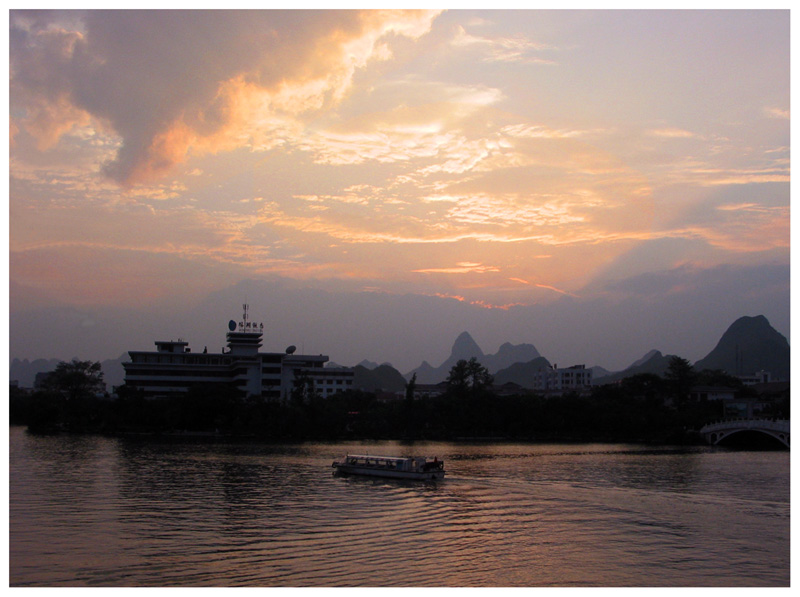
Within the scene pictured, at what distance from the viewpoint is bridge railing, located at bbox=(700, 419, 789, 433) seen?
167ft

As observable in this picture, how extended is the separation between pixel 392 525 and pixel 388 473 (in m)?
12.3

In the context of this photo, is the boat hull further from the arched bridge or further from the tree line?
the arched bridge

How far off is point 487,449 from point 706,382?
59398mm

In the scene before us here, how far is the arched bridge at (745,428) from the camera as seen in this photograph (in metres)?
51.3

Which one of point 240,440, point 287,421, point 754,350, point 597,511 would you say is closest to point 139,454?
point 240,440

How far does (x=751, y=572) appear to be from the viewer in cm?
1889

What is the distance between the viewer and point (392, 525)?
23.3 meters

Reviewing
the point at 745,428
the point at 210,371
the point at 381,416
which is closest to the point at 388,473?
the point at 381,416

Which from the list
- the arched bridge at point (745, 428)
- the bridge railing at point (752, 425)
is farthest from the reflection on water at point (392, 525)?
the arched bridge at point (745, 428)

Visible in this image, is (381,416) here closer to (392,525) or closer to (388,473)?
(388,473)

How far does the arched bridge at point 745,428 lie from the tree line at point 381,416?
6.06 ft

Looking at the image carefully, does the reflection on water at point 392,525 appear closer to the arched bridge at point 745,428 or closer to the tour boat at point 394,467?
the tour boat at point 394,467

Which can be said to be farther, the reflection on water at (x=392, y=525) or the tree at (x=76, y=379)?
the tree at (x=76, y=379)

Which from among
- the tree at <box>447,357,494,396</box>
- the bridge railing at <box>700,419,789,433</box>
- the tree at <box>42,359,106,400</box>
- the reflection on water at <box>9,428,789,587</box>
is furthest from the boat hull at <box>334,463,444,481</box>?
the tree at <box>42,359,106,400</box>
